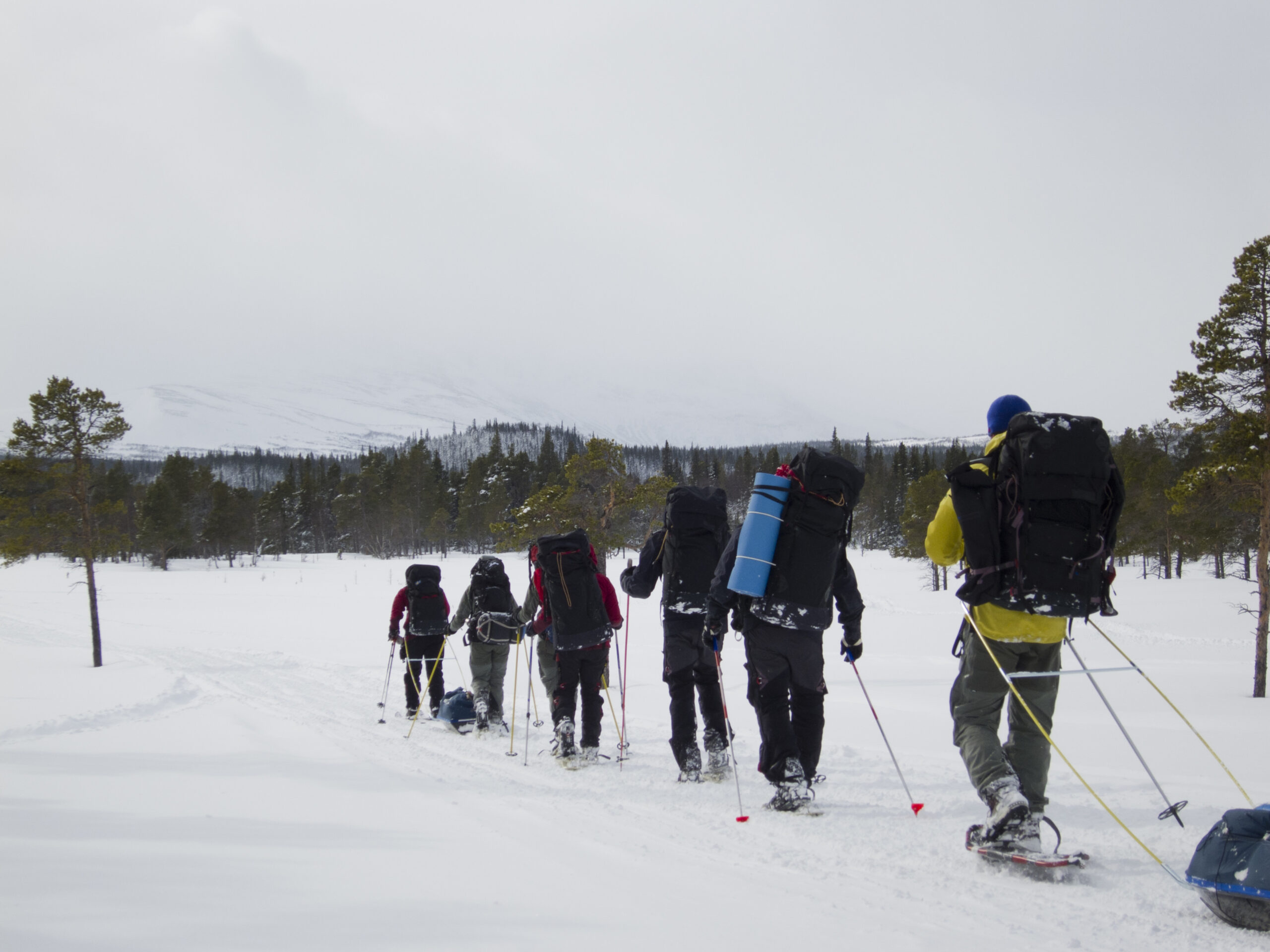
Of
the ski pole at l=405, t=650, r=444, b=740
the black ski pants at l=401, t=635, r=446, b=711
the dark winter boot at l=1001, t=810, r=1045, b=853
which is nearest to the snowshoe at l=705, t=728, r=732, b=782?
the dark winter boot at l=1001, t=810, r=1045, b=853

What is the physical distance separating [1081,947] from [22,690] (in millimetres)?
16121

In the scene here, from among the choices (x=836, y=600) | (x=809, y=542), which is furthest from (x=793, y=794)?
(x=809, y=542)

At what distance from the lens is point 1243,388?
581 inches

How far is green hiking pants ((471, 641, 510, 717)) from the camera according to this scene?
26.9ft

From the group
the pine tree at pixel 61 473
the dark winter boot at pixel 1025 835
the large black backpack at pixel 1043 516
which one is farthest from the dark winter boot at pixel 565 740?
the pine tree at pixel 61 473

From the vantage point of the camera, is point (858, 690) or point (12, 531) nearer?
point (858, 690)

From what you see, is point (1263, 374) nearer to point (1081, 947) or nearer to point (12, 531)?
point (1081, 947)

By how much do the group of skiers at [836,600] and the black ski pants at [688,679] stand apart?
0.01 m

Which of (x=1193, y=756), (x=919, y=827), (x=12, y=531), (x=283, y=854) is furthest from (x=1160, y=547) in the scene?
(x=12, y=531)

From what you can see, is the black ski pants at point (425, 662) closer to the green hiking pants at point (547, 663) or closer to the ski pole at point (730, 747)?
the green hiking pants at point (547, 663)

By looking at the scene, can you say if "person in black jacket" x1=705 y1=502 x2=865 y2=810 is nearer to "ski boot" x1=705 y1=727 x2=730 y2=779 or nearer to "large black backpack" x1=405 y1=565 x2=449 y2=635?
"ski boot" x1=705 y1=727 x2=730 y2=779

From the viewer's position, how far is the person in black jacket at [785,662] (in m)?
4.52

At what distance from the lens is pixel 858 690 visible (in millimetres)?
11070

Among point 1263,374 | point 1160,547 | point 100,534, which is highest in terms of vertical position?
point 1263,374
